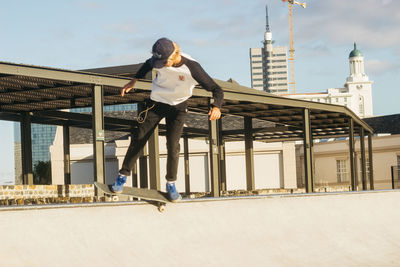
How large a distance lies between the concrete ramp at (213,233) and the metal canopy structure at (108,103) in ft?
19.4

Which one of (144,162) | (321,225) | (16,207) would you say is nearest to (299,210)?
(321,225)

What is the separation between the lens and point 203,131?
105 feet

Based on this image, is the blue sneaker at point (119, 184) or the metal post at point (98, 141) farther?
the metal post at point (98, 141)

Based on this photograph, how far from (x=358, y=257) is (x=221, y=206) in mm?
3520

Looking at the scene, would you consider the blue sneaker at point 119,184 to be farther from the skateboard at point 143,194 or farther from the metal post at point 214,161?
the metal post at point 214,161

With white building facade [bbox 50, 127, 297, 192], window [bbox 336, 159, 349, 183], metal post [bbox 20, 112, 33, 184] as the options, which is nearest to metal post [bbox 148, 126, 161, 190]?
metal post [bbox 20, 112, 33, 184]

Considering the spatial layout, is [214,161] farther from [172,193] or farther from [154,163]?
[172,193]

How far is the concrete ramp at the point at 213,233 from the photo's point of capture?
809 centimetres

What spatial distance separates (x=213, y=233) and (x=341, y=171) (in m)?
37.9

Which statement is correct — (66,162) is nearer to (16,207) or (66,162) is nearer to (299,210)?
(299,210)

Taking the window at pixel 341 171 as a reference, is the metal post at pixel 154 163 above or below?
above

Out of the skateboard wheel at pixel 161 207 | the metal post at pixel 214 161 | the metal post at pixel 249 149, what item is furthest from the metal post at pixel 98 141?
the metal post at pixel 249 149

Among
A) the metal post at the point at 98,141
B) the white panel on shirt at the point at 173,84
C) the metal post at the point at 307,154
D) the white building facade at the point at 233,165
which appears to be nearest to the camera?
the white panel on shirt at the point at 173,84

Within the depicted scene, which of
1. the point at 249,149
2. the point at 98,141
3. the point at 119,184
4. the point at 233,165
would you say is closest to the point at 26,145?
the point at 98,141
